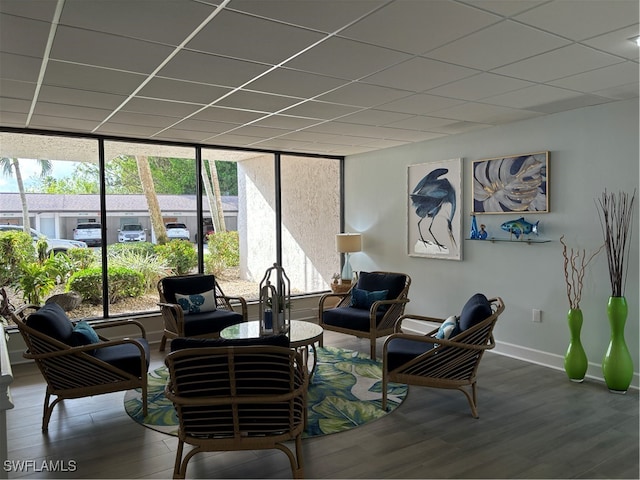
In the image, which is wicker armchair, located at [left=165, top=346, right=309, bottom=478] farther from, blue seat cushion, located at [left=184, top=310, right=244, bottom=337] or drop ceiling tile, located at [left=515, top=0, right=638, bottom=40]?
blue seat cushion, located at [left=184, top=310, right=244, bottom=337]

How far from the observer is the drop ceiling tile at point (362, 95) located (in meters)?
3.61

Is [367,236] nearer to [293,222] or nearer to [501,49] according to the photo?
[293,222]

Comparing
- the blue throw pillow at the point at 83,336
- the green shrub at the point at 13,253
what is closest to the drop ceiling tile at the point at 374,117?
the blue throw pillow at the point at 83,336

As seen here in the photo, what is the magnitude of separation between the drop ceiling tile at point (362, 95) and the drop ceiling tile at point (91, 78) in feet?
4.81

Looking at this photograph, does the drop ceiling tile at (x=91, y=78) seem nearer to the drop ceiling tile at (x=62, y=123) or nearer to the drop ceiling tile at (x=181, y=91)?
the drop ceiling tile at (x=181, y=91)

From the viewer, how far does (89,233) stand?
5.69 m

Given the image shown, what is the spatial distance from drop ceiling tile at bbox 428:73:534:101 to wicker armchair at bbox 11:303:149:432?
310cm

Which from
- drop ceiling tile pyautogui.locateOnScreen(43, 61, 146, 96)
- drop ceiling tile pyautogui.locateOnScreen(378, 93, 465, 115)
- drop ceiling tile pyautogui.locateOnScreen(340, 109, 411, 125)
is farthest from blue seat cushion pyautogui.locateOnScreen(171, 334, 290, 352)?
drop ceiling tile pyautogui.locateOnScreen(340, 109, 411, 125)

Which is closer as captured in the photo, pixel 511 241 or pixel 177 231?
pixel 511 241

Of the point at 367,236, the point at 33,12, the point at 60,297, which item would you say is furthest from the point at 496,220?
the point at 60,297

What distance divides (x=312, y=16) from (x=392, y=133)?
3.31 metres

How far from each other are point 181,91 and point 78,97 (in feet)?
2.95

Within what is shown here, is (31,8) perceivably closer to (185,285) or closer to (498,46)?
(498,46)

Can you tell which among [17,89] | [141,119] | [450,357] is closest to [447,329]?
[450,357]
